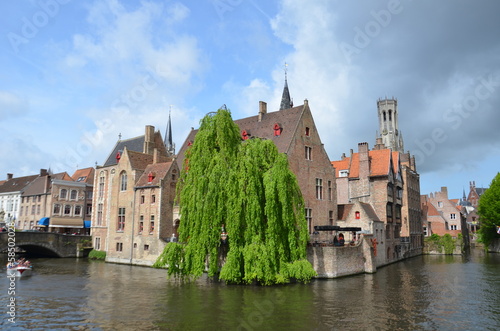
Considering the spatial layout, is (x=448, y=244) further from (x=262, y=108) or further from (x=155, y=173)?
(x=155, y=173)

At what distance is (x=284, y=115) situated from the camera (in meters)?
41.3

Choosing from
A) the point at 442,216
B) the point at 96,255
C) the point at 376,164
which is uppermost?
the point at 376,164

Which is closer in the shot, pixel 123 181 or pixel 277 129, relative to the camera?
pixel 277 129

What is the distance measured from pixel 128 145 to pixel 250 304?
125 feet

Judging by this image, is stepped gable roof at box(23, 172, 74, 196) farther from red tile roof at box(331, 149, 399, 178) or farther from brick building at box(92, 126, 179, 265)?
red tile roof at box(331, 149, 399, 178)

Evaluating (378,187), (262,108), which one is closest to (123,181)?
(262,108)

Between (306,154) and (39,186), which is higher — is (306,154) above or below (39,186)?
above

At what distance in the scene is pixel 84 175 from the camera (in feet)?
229

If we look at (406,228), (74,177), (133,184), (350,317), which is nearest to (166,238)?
(133,184)

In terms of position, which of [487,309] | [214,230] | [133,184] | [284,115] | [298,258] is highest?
[284,115]

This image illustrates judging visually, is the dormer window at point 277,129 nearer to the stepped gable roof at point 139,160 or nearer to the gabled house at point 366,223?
the gabled house at point 366,223

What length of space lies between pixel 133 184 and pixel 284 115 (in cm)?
1887

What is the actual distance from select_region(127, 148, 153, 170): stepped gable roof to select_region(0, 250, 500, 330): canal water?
16.8 m

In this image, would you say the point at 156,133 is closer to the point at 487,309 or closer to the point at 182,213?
the point at 182,213
